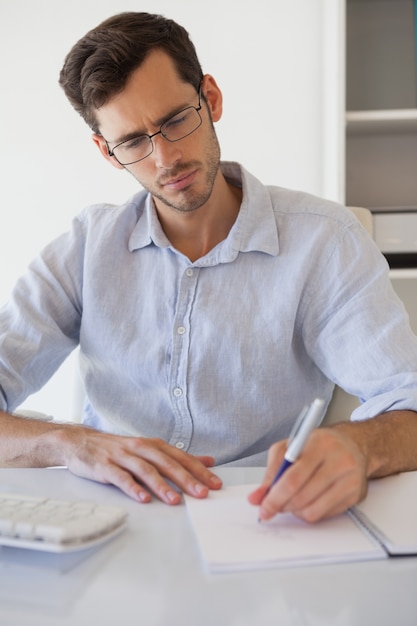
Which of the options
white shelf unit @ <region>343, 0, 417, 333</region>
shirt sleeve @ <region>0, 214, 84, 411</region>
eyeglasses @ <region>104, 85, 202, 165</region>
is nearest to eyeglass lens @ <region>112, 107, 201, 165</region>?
eyeglasses @ <region>104, 85, 202, 165</region>

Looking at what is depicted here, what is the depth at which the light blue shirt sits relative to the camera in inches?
52.7

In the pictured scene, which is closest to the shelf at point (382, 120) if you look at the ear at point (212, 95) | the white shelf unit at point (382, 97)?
the white shelf unit at point (382, 97)

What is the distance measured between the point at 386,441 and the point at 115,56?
0.84m

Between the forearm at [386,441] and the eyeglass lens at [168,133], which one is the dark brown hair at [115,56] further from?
the forearm at [386,441]

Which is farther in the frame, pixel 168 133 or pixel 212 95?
pixel 212 95

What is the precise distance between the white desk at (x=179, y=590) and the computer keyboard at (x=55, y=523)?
0.02 m

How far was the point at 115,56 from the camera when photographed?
1349 mm

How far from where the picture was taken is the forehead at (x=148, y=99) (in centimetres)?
136

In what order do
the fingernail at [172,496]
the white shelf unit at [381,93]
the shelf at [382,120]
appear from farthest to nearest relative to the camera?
the white shelf unit at [381,93], the shelf at [382,120], the fingernail at [172,496]

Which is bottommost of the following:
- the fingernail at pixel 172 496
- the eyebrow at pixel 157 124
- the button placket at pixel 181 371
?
→ the button placket at pixel 181 371

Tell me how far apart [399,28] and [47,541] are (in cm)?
208

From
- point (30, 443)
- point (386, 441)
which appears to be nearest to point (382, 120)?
point (386, 441)

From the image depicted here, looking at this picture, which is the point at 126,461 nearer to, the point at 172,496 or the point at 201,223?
the point at 172,496

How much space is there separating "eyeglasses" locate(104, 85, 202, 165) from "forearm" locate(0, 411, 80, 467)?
0.55 meters
